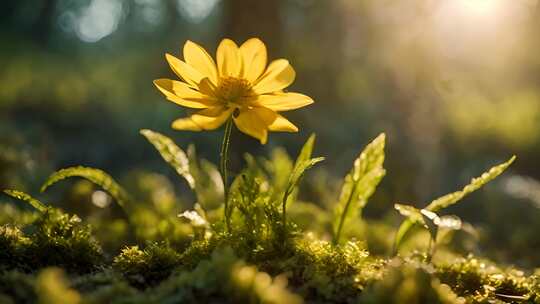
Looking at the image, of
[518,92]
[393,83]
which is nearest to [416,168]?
[393,83]

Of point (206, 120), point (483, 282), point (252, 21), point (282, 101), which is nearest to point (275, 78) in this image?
point (282, 101)

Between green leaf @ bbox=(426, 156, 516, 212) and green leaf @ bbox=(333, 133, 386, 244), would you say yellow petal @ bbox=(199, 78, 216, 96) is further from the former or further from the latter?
green leaf @ bbox=(426, 156, 516, 212)

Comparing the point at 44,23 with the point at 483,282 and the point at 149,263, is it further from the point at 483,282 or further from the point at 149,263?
the point at 483,282

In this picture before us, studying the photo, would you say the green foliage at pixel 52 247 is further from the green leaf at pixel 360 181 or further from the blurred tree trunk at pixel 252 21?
the blurred tree trunk at pixel 252 21

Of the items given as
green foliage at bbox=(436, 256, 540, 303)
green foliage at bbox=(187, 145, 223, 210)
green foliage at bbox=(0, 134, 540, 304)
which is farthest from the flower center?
green foliage at bbox=(436, 256, 540, 303)

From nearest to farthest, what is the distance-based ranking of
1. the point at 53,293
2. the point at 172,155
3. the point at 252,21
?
the point at 53,293, the point at 172,155, the point at 252,21

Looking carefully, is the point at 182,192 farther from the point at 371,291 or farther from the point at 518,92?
the point at 518,92
